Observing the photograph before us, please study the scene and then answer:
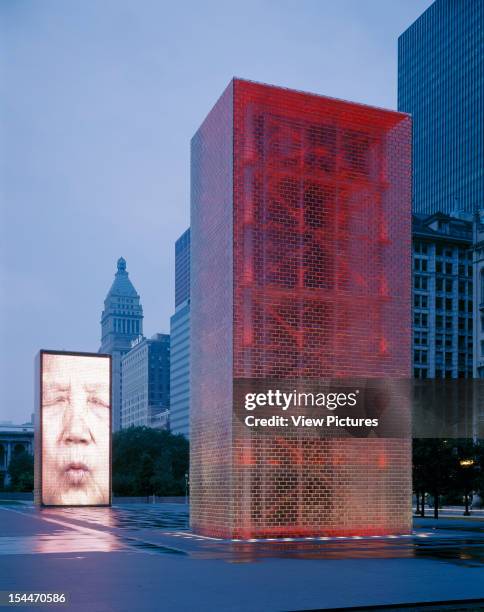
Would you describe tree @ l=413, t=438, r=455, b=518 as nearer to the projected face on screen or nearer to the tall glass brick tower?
the tall glass brick tower

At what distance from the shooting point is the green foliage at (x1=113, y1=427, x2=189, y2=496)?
336 ft

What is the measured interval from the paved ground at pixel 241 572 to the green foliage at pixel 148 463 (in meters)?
71.9

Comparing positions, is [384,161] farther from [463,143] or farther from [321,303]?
[463,143]

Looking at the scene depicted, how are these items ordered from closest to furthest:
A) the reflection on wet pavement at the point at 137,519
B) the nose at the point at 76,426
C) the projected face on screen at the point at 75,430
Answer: the reflection on wet pavement at the point at 137,519 → the projected face on screen at the point at 75,430 → the nose at the point at 76,426

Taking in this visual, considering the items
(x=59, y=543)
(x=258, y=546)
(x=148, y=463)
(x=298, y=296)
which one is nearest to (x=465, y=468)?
(x=298, y=296)

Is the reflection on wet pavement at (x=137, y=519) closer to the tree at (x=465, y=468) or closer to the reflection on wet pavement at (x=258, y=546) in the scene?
the reflection on wet pavement at (x=258, y=546)

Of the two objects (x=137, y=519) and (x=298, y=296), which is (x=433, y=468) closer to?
(x=137, y=519)

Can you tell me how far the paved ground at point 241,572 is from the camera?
15591mm

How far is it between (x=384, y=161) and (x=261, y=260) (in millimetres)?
7305

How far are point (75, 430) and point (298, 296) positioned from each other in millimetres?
48148

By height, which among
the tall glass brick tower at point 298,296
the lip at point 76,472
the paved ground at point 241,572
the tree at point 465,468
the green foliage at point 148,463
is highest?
the tall glass brick tower at point 298,296

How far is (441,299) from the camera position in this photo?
497ft

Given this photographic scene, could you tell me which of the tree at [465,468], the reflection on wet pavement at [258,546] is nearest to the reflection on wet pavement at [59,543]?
the reflection on wet pavement at [258,546]

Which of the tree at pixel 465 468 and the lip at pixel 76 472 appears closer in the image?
the tree at pixel 465 468
